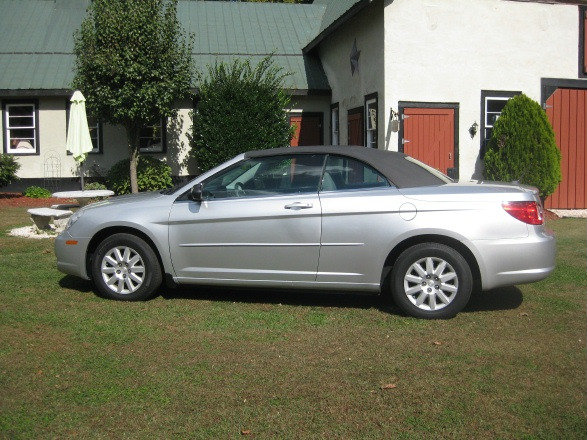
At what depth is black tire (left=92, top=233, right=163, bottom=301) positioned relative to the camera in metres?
6.71

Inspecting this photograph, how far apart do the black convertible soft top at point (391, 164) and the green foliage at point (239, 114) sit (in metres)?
9.65

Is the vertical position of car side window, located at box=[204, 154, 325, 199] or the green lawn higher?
car side window, located at box=[204, 154, 325, 199]

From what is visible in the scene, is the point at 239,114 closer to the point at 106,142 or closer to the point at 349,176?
the point at 106,142

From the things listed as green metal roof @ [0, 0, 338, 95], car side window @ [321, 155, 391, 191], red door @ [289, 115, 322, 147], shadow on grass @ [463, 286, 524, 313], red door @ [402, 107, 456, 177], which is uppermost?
green metal roof @ [0, 0, 338, 95]

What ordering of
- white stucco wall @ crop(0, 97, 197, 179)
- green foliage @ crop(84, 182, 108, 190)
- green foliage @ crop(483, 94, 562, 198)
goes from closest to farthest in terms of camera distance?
green foliage @ crop(483, 94, 562, 198) < green foliage @ crop(84, 182, 108, 190) < white stucco wall @ crop(0, 97, 197, 179)

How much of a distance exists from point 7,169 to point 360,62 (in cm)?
893

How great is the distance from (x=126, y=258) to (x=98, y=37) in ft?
33.9

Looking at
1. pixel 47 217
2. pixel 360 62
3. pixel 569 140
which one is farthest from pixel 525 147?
pixel 47 217

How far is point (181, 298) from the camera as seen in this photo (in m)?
7.05

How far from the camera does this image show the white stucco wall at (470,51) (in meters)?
13.5

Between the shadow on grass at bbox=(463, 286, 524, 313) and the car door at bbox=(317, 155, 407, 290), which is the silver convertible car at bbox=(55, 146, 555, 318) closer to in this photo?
the car door at bbox=(317, 155, 407, 290)

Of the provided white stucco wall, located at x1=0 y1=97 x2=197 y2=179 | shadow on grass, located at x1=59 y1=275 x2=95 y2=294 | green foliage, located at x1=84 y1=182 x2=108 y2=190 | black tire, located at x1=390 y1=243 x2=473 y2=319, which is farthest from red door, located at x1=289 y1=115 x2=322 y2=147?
black tire, located at x1=390 y1=243 x2=473 y2=319

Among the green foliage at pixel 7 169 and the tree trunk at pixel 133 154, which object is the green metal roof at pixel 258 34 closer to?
the tree trunk at pixel 133 154

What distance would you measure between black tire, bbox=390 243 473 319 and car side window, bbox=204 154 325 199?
116cm
